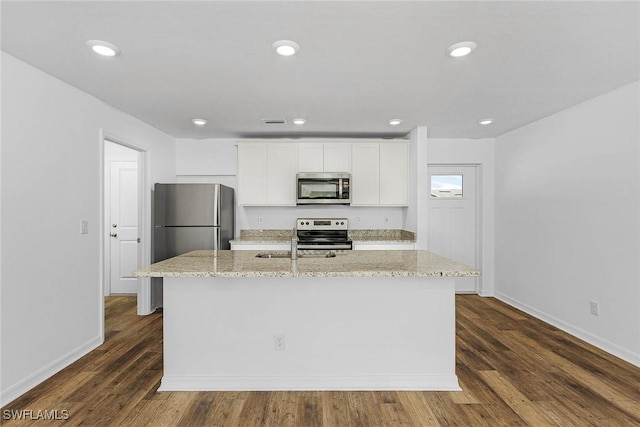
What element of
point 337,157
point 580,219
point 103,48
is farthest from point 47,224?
point 580,219

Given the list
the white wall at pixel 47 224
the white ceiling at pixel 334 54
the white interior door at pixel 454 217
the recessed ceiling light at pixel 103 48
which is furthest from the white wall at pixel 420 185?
the white wall at pixel 47 224

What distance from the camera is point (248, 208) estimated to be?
494cm

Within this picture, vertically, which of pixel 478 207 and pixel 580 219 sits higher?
pixel 478 207

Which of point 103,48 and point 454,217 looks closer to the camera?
point 103,48

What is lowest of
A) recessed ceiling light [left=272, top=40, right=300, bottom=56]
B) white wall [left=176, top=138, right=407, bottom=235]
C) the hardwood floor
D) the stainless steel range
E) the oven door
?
the hardwood floor

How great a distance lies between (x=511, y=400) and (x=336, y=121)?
9.84 feet

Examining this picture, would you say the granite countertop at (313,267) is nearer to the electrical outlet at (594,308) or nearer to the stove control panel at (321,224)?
the electrical outlet at (594,308)

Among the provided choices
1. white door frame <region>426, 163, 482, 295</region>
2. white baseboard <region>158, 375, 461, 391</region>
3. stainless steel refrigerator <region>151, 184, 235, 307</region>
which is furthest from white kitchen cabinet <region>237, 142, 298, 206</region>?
white baseboard <region>158, 375, 461, 391</region>

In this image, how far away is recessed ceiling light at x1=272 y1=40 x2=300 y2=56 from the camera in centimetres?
207

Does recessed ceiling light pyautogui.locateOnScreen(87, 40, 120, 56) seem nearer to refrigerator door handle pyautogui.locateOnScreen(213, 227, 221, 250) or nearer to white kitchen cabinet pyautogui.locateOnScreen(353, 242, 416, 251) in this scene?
refrigerator door handle pyautogui.locateOnScreen(213, 227, 221, 250)

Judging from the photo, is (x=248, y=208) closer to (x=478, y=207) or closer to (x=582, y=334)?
(x=478, y=207)

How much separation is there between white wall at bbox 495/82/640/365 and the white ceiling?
0.33 m

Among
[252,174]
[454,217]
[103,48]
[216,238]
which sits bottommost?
[216,238]

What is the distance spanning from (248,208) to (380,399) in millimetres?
3302
